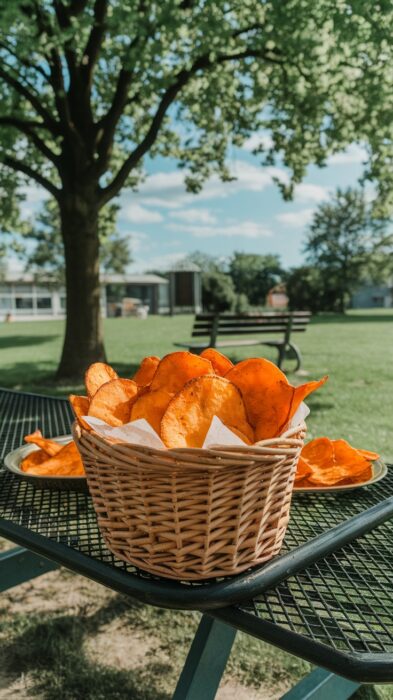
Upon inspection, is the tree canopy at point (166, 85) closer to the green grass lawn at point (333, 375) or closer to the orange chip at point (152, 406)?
the green grass lawn at point (333, 375)

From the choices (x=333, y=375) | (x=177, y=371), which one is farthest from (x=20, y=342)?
(x=177, y=371)

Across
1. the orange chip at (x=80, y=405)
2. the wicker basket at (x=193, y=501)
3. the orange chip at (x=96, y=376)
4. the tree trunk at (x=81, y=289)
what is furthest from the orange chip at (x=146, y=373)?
the tree trunk at (x=81, y=289)

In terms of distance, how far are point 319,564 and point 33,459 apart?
33.8 inches

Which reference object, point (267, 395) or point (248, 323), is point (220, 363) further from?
point (248, 323)

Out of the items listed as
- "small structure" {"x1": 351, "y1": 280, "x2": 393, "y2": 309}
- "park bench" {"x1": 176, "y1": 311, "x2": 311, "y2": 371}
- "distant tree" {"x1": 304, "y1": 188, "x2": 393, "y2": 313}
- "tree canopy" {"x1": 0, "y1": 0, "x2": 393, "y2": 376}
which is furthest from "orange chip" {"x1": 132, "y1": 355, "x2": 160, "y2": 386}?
"small structure" {"x1": 351, "y1": 280, "x2": 393, "y2": 309}

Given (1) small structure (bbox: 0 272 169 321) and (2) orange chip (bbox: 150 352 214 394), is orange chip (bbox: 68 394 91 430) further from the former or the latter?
(1) small structure (bbox: 0 272 169 321)

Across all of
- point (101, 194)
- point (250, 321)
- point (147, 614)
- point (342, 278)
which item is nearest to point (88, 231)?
point (101, 194)

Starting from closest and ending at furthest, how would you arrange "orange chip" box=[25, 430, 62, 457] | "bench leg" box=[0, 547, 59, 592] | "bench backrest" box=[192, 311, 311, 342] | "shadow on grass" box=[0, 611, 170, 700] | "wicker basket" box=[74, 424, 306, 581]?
"wicker basket" box=[74, 424, 306, 581], "orange chip" box=[25, 430, 62, 457], "bench leg" box=[0, 547, 59, 592], "shadow on grass" box=[0, 611, 170, 700], "bench backrest" box=[192, 311, 311, 342]

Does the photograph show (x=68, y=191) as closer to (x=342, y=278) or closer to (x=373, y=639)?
(x=373, y=639)

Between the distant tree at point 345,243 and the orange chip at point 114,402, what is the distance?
169 ft

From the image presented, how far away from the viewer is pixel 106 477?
3.29ft

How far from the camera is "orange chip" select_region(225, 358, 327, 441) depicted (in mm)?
1059

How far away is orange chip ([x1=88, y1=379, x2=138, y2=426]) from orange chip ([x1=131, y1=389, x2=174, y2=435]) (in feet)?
0.10

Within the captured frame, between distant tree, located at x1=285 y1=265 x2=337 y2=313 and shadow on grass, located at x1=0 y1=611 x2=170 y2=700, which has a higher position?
distant tree, located at x1=285 y1=265 x2=337 y2=313
